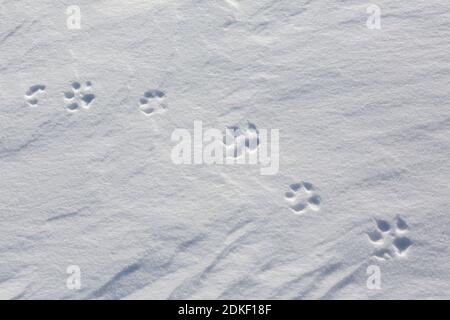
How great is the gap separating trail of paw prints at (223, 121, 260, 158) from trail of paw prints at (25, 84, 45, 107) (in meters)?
1.09

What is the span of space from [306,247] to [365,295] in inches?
14.1

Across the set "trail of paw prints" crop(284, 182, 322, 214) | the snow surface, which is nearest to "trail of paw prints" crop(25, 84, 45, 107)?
the snow surface

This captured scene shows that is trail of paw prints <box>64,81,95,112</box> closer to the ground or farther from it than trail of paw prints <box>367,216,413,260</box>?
farther from it

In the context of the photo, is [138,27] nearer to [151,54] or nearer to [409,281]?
[151,54]

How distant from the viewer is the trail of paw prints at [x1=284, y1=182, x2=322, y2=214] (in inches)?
94.8

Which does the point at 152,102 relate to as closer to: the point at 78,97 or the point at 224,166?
the point at 78,97

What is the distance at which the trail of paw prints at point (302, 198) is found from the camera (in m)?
2.41

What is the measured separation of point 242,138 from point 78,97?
3.12 ft

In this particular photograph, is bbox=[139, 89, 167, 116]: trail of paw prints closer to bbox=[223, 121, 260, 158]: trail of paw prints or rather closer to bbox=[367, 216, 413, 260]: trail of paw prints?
bbox=[223, 121, 260, 158]: trail of paw prints

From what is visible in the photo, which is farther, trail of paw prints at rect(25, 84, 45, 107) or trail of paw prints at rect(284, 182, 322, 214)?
trail of paw prints at rect(25, 84, 45, 107)

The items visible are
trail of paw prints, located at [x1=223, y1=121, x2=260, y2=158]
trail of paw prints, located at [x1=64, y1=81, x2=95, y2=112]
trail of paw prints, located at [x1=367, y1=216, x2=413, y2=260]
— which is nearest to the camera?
trail of paw prints, located at [x1=367, y1=216, x2=413, y2=260]

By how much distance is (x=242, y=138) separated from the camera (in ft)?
8.33

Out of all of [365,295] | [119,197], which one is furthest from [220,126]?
[365,295]

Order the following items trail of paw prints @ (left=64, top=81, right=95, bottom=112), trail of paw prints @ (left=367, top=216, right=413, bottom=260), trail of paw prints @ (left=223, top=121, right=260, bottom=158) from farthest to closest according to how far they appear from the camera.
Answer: trail of paw prints @ (left=64, top=81, right=95, bottom=112) < trail of paw prints @ (left=223, top=121, right=260, bottom=158) < trail of paw prints @ (left=367, top=216, right=413, bottom=260)
